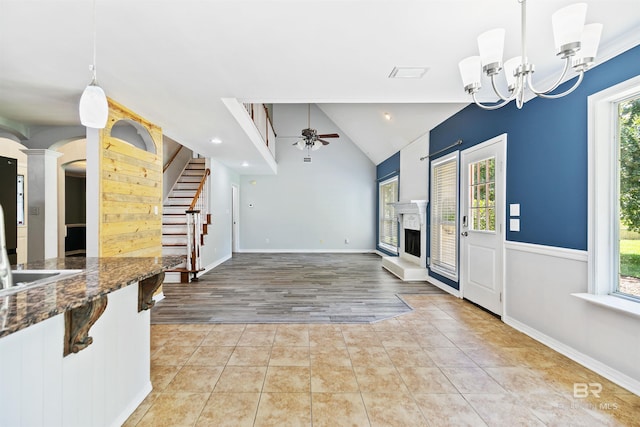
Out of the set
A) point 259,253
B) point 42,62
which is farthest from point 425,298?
point 259,253

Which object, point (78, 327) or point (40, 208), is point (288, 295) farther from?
point (40, 208)

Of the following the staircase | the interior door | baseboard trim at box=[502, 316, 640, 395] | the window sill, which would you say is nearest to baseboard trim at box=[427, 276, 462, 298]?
baseboard trim at box=[502, 316, 640, 395]

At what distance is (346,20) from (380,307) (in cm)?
326

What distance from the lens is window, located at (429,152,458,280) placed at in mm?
4617

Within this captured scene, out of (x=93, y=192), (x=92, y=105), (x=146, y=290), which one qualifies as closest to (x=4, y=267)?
(x=146, y=290)

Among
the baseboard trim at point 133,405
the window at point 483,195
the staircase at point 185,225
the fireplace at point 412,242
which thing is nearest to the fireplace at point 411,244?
the fireplace at point 412,242

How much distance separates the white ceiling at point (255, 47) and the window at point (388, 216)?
15.1 ft

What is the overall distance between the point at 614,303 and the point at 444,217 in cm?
283

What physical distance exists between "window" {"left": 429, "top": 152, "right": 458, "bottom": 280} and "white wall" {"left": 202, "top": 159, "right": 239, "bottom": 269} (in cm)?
442

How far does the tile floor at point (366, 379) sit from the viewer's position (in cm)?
189

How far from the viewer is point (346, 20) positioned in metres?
2.02

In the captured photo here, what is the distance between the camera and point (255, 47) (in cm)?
234

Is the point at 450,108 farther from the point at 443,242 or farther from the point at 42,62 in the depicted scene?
the point at 42,62

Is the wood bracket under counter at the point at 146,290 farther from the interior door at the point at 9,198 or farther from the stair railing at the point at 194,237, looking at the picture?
the stair railing at the point at 194,237
